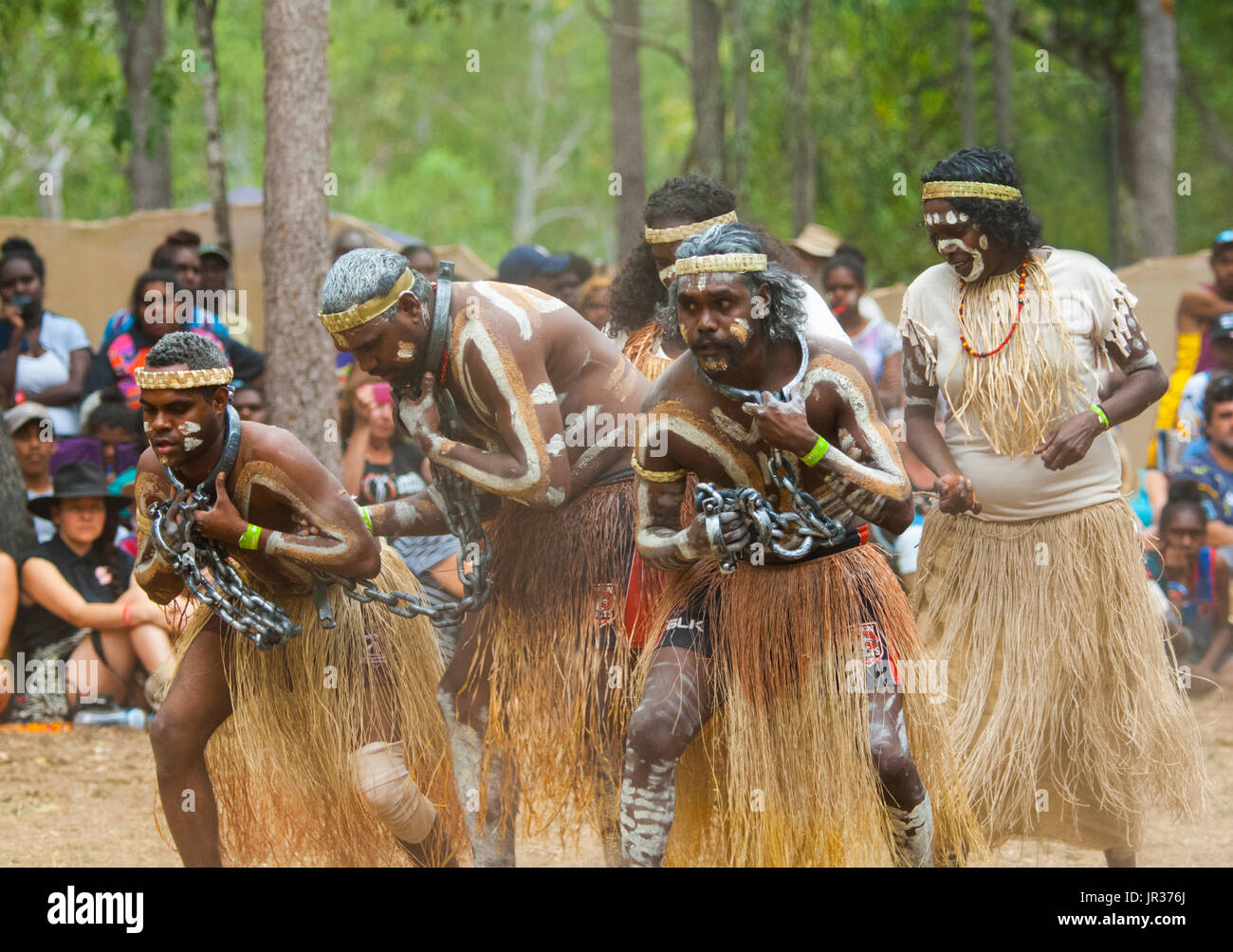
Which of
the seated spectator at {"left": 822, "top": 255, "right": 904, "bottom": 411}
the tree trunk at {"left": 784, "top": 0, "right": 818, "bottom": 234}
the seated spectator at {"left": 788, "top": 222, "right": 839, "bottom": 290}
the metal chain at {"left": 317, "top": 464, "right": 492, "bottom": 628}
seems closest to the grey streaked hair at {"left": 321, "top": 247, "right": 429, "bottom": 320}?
the metal chain at {"left": 317, "top": 464, "right": 492, "bottom": 628}

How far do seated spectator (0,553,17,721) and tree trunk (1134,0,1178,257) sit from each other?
9079 millimetres

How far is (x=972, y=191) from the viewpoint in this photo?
13.5ft

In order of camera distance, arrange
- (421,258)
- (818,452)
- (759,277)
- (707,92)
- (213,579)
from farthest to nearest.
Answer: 1. (707,92)
2. (421,258)
3. (213,579)
4. (759,277)
5. (818,452)

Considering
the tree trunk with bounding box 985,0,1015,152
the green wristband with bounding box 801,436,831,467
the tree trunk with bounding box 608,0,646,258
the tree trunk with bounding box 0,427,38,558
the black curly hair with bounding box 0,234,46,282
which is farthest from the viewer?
the tree trunk with bounding box 985,0,1015,152

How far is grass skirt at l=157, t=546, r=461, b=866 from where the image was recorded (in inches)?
160

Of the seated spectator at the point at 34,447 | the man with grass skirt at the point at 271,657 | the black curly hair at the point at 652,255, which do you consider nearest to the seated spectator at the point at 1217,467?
the black curly hair at the point at 652,255

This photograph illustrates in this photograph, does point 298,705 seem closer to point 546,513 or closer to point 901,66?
point 546,513

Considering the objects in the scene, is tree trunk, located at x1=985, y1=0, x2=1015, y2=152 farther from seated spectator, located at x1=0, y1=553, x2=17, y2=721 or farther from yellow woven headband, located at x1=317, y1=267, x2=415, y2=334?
yellow woven headband, located at x1=317, y1=267, x2=415, y2=334

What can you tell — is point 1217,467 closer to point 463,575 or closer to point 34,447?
point 463,575

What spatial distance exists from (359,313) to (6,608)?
11.5ft

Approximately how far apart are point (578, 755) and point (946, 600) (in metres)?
1.24

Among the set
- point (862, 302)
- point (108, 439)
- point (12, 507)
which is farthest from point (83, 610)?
point (862, 302)

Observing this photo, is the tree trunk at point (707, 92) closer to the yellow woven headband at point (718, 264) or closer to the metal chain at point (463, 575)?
the metal chain at point (463, 575)
